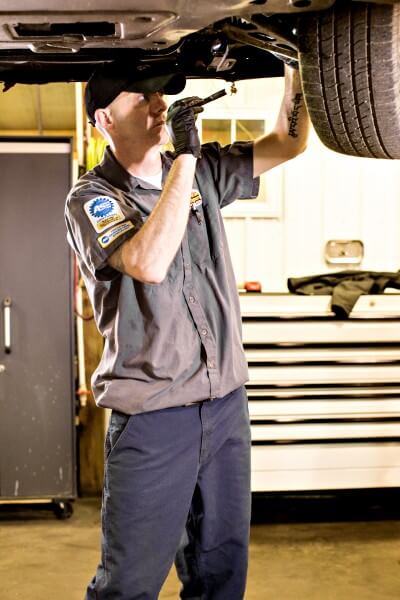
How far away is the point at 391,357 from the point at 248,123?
1.28m

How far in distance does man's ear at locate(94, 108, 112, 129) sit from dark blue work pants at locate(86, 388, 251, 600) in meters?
0.69

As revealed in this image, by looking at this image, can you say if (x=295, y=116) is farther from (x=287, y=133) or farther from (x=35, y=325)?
(x=35, y=325)

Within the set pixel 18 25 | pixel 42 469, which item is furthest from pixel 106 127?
pixel 42 469

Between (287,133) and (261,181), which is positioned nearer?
(287,133)

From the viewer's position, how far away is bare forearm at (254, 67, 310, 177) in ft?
5.90

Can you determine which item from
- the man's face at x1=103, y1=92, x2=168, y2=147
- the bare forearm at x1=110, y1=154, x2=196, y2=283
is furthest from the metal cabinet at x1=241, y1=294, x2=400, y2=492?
the bare forearm at x1=110, y1=154, x2=196, y2=283

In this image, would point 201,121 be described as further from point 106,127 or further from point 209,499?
point 209,499

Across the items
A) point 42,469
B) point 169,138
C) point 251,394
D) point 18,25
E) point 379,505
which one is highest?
point 18,25

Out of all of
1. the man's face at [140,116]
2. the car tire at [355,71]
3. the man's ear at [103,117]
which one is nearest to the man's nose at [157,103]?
the man's face at [140,116]

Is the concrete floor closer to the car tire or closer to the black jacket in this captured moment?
the black jacket

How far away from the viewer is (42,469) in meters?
3.44

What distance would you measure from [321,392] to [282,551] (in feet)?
2.19

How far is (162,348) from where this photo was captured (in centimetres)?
166

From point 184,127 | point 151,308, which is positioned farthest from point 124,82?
point 151,308
